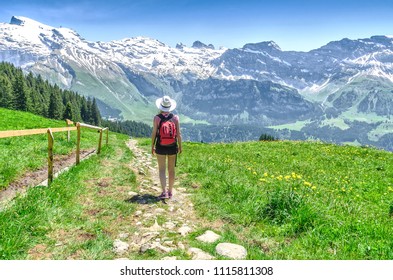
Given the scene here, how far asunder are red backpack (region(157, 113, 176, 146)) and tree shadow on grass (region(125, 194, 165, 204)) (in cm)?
185

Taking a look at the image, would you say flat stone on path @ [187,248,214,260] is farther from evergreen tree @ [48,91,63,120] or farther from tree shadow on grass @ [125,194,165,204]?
evergreen tree @ [48,91,63,120]

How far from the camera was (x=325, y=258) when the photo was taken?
21.0ft

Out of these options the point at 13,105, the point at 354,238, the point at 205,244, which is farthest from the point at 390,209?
the point at 13,105

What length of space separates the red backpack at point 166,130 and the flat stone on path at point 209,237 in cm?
367

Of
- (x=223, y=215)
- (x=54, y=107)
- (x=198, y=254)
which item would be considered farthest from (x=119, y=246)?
(x=54, y=107)

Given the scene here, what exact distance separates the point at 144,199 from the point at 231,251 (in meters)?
4.76

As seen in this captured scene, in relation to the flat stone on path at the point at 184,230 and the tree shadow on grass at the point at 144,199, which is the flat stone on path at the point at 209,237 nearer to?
the flat stone on path at the point at 184,230

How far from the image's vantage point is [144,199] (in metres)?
10.9

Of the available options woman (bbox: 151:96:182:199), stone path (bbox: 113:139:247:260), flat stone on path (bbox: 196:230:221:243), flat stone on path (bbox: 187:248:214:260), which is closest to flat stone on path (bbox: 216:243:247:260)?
stone path (bbox: 113:139:247:260)

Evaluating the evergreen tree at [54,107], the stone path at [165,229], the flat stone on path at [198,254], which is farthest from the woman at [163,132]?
the evergreen tree at [54,107]

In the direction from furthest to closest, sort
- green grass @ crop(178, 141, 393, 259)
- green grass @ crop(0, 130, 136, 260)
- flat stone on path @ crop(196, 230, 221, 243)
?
flat stone on path @ crop(196, 230, 221, 243)
green grass @ crop(178, 141, 393, 259)
green grass @ crop(0, 130, 136, 260)

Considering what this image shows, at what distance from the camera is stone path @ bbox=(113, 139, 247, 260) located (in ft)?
22.4
